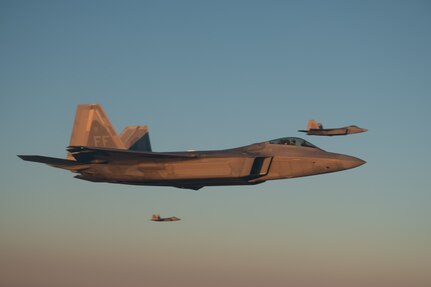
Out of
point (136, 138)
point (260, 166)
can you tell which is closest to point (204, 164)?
point (260, 166)

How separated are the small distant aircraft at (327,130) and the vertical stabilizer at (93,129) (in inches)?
551

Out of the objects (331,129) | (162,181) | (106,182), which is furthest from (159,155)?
(331,129)

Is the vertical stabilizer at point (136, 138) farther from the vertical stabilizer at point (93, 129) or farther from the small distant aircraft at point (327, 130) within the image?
the small distant aircraft at point (327, 130)

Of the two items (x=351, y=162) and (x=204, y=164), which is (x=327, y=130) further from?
(x=204, y=164)

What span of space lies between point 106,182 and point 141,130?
326 inches

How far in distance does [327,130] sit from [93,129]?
643 inches

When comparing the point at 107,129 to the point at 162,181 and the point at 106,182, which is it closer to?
the point at 106,182

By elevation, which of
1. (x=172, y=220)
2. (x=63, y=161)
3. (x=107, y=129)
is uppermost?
(x=107, y=129)

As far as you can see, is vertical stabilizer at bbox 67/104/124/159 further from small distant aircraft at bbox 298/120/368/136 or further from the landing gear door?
small distant aircraft at bbox 298/120/368/136

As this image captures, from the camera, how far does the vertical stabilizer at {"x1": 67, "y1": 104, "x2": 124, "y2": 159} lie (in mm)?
40375

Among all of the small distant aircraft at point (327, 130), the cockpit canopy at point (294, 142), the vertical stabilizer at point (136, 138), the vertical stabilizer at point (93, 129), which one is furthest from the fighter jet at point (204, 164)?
the vertical stabilizer at point (136, 138)

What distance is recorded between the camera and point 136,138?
4484cm

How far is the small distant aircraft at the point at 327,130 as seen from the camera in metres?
34.4

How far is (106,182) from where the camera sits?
38062mm
